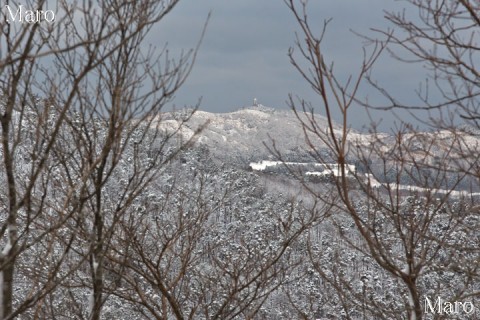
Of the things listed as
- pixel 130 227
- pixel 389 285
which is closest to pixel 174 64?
pixel 130 227

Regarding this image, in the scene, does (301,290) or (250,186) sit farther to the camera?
(250,186)

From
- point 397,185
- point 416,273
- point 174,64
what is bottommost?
point 416,273

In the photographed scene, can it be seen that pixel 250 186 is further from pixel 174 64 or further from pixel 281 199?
pixel 174 64

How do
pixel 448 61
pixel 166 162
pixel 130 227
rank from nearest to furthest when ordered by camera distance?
1. pixel 448 61
2. pixel 166 162
3. pixel 130 227

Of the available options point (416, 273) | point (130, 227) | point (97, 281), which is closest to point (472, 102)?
point (416, 273)

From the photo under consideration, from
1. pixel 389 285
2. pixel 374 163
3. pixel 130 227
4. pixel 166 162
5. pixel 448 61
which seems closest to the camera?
pixel 448 61

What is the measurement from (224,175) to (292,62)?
4172 inches

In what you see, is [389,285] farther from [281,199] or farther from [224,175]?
[224,175]

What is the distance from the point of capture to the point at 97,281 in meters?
3.72

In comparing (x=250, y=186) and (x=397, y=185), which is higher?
(x=250, y=186)

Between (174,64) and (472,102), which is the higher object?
(174,64)

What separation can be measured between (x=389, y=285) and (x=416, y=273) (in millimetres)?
64424

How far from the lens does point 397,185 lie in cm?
371

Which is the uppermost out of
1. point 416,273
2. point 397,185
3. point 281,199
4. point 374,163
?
point 281,199
